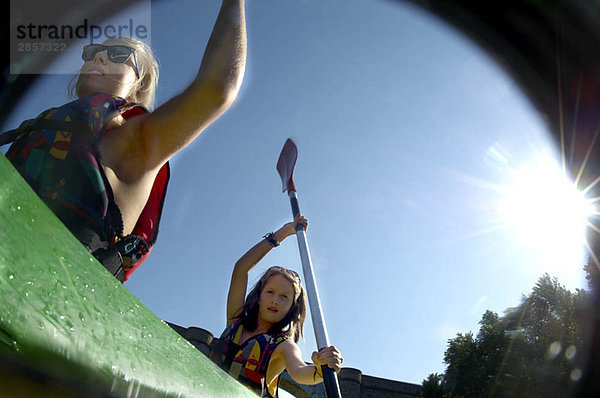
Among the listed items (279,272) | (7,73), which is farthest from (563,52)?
(7,73)

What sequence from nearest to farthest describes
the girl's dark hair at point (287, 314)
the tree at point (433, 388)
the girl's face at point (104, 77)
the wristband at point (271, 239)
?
1. the girl's face at point (104, 77)
2. the girl's dark hair at point (287, 314)
3. the wristband at point (271, 239)
4. the tree at point (433, 388)

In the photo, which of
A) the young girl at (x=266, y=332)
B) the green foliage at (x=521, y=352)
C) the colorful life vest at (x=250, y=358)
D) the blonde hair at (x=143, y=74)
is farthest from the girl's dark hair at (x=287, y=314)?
the green foliage at (x=521, y=352)

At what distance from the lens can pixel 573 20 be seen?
5.85 feet

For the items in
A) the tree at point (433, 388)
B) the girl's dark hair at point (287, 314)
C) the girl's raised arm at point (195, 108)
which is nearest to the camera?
the girl's raised arm at point (195, 108)

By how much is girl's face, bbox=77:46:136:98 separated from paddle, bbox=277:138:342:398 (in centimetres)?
169

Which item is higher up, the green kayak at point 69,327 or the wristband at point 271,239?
the wristband at point 271,239

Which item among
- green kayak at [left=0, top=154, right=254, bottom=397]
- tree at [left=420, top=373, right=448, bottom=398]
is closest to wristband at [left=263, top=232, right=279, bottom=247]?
green kayak at [left=0, top=154, right=254, bottom=397]

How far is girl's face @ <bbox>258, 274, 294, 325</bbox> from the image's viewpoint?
2.30m

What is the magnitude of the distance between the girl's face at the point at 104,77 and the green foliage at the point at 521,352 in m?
12.4

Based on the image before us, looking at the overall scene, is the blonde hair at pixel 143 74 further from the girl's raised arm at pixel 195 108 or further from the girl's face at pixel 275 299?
the girl's face at pixel 275 299

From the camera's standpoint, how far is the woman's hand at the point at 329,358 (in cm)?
210

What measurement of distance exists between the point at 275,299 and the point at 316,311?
0.29 metres

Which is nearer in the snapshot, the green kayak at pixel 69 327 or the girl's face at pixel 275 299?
the green kayak at pixel 69 327

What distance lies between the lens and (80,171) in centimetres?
73
